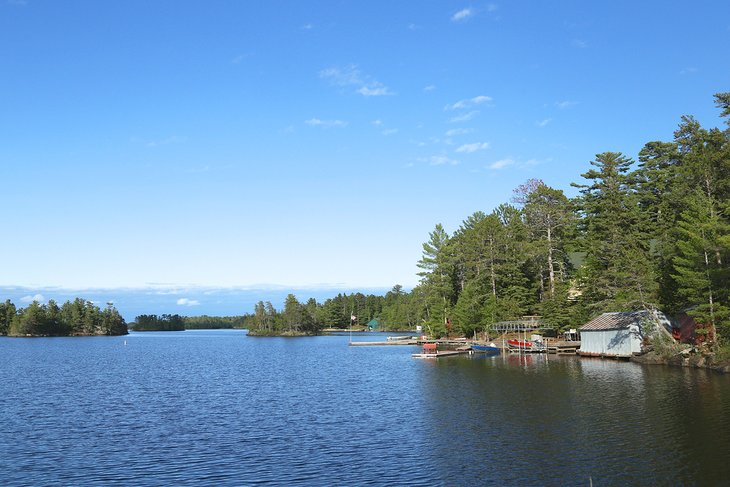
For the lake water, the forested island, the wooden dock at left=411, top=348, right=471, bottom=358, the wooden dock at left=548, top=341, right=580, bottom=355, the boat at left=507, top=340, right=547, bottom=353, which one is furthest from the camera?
the wooden dock at left=411, top=348, right=471, bottom=358

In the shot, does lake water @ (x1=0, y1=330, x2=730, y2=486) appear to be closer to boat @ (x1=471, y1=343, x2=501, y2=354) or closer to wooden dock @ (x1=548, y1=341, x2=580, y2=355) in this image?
wooden dock @ (x1=548, y1=341, x2=580, y2=355)

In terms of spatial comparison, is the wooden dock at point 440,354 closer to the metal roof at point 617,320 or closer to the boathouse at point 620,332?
the boathouse at point 620,332

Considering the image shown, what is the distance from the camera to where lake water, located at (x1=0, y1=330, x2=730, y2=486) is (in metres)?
25.6

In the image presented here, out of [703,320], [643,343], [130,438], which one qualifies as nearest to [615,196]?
[643,343]

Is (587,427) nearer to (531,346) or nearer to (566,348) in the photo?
(566,348)

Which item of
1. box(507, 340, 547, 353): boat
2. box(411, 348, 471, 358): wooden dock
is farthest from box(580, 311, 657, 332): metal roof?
box(411, 348, 471, 358): wooden dock

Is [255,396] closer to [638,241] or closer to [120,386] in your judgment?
[120,386]

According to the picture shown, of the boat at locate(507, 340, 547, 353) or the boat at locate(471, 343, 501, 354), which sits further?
the boat at locate(471, 343, 501, 354)

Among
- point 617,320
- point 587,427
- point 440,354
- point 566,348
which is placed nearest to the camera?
point 587,427

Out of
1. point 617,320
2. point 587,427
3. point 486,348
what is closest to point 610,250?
point 617,320

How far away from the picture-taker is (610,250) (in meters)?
82.4

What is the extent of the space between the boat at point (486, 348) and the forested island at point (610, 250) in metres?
8.74

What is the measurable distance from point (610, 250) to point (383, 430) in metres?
59.5

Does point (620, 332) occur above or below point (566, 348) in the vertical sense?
above
